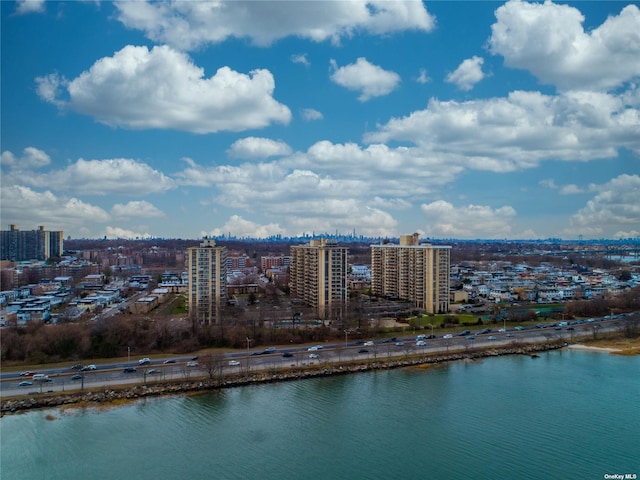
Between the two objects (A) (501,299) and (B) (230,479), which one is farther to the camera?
(A) (501,299)

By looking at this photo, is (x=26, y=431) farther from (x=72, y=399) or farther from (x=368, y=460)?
(x=368, y=460)

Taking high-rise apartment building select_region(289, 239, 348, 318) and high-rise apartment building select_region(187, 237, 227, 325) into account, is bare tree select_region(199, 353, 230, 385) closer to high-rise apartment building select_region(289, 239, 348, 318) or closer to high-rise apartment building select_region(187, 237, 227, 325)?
high-rise apartment building select_region(187, 237, 227, 325)

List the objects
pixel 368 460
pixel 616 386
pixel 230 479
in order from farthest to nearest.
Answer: pixel 616 386
pixel 368 460
pixel 230 479

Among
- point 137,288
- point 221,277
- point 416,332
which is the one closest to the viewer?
point 416,332

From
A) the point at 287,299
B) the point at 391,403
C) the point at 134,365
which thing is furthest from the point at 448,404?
the point at 287,299

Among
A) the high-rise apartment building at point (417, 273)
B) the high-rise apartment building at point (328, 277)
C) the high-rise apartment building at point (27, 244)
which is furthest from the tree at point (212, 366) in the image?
the high-rise apartment building at point (27, 244)

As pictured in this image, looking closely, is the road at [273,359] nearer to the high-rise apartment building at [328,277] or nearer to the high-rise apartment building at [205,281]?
the high-rise apartment building at [205,281]

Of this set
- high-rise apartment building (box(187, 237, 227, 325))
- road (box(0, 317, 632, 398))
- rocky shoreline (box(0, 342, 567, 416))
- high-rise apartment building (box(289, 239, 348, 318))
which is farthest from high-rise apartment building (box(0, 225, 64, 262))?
rocky shoreline (box(0, 342, 567, 416))
